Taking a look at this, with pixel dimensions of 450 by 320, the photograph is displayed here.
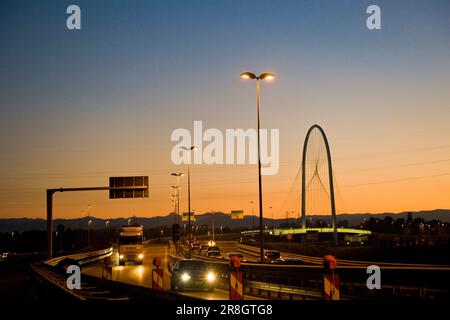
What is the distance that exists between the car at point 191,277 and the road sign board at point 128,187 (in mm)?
20962

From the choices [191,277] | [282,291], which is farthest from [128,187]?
[282,291]

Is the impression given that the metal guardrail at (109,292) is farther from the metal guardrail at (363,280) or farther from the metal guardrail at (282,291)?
the metal guardrail at (282,291)

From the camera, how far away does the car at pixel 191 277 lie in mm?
30656

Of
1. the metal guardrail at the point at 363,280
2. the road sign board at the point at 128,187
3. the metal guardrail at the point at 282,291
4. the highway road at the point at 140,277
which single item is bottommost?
the highway road at the point at 140,277

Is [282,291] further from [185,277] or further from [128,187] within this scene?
[128,187]

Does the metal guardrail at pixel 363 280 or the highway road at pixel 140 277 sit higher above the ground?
the metal guardrail at pixel 363 280

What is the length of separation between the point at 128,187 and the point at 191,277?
22101mm

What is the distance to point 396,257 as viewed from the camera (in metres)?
70.7

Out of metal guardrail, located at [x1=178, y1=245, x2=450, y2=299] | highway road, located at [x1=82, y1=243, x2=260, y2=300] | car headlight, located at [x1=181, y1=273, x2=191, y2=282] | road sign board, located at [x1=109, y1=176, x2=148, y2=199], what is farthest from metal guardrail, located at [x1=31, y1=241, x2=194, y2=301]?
road sign board, located at [x1=109, y1=176, x2=148, y2=199]

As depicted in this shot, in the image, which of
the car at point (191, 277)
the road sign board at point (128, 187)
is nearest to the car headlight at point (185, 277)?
the car at point (191, 277)

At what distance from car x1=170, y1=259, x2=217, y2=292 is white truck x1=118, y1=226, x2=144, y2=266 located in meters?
33.0
